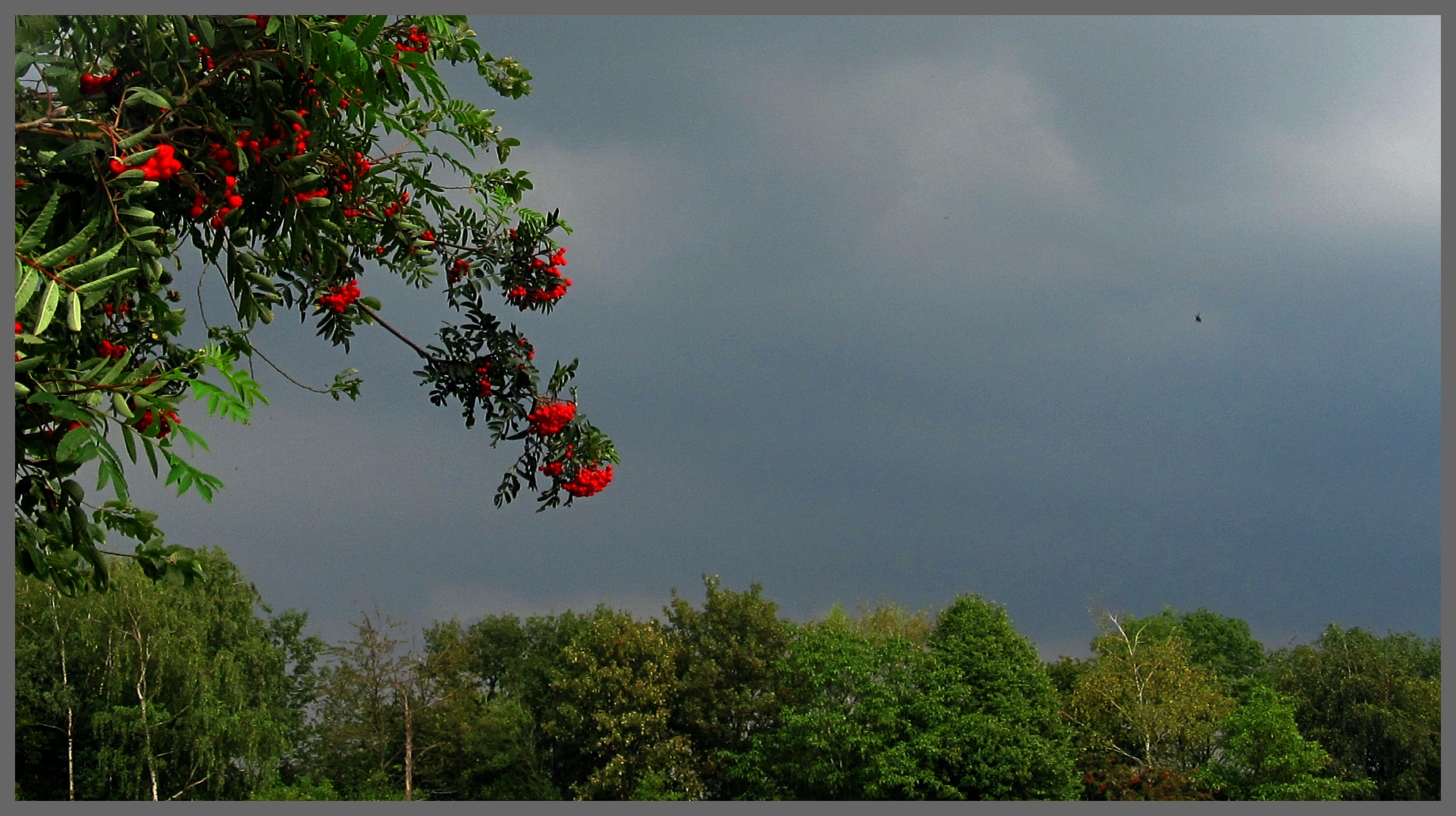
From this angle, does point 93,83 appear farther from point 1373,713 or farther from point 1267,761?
point 1373,713

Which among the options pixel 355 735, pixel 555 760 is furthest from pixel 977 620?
pixel 355 735

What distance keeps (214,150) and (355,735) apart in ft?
99.3

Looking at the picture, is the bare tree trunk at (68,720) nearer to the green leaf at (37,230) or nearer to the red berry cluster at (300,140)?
the red berry cluster at (300,140)

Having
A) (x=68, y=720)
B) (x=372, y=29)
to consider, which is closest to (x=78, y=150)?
(x=372, y=29)

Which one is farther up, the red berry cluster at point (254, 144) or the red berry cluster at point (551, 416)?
the red berry cluster at point (254, 144)

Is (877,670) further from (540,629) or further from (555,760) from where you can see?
(540,629)

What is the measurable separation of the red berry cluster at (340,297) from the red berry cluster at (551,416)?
0.90 meters

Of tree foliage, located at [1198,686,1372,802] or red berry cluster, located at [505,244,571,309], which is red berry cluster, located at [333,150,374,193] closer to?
red berry cluster, located at [505,244,571,309]

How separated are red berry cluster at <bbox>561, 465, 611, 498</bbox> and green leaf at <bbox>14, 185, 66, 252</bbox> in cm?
237

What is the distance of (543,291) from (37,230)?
2.61 metres

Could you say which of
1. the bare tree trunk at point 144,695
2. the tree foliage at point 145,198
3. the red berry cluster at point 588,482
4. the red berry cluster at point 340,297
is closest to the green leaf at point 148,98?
the tree foliage at point 145,198

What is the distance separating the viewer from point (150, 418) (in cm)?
245

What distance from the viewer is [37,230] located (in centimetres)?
247

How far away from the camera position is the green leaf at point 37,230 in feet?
7.89
